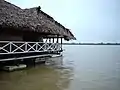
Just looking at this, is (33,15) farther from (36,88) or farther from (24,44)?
(36,88)

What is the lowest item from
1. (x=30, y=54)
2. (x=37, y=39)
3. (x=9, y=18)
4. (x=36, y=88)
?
(x=36, y=88)

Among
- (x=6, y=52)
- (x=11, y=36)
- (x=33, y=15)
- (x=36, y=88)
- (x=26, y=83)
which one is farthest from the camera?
(x=33, y=15)

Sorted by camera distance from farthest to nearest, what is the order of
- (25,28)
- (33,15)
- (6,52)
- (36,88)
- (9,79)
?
(33,15) → (25,28) → (6,52) → (9,79) → (36,88)

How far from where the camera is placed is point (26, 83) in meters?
8.84

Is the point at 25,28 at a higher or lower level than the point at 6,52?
higher

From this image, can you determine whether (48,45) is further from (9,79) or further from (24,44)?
(9,79)

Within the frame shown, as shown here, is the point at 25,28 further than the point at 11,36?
No

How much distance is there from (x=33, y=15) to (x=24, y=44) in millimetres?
3279

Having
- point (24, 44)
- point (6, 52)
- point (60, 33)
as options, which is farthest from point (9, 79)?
point (60, 33)

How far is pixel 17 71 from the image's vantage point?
1180 centimetres

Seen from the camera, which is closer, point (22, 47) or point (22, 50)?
point (22, 50)

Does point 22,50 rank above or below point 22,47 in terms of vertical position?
below

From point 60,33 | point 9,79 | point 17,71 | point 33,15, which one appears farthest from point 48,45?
point 9,79

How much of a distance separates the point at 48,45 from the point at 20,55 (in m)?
3.01
